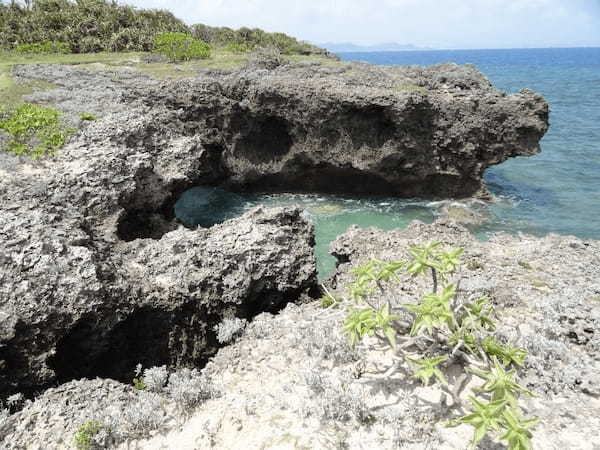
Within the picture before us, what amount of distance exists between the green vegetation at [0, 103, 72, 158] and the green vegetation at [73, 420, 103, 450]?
900 centimetres

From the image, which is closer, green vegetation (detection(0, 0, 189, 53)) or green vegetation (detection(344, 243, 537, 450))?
green vegetation (detection(344, 243, 537, 450))

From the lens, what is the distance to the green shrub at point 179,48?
3055 centimetres

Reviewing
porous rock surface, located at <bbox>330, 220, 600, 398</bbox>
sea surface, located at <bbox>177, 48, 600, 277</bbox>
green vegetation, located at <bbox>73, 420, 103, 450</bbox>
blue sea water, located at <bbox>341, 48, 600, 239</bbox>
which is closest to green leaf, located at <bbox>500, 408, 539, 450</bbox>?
porous rock surface, located at <bbox>330, 220, 600, 398</bbox>

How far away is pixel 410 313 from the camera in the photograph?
7.05m

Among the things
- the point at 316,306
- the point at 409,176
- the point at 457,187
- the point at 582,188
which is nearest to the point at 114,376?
the point at 316,306

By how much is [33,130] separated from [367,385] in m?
12.9

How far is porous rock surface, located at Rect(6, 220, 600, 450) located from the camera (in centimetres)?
555

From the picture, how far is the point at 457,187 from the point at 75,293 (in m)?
19.8

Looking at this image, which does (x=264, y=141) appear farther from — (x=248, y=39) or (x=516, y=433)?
(x=248, y=39)

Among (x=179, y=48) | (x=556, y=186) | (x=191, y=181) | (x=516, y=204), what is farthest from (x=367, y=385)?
(x=179, y=48)

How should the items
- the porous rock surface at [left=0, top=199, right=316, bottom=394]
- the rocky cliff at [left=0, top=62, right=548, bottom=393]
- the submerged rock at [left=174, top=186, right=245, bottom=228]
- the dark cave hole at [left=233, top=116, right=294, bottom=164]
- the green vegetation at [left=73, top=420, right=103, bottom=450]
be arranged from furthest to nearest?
the dark cave hole at [left=233, top=116, right=294, bottom=164], the submerged rock at [left=174, top=186, right=245, bottom=228], the rocky cliff at [left=0, top=62, right=548, bottom=393], the porous rock surface at [left=0, top=199, right=316, bottom=394], the green vegetation at [left=73, top=420, right=103, bottom=450]

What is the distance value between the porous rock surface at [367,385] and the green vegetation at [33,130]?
8.61 m

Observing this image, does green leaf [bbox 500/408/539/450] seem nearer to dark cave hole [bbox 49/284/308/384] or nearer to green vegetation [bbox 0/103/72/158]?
dark cave hole [bbox 49/284/308/384]

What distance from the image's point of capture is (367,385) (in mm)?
6340
